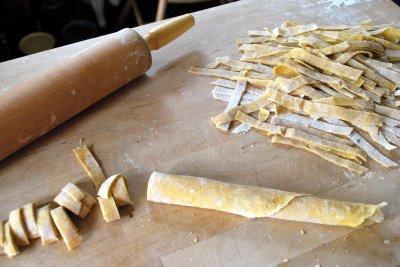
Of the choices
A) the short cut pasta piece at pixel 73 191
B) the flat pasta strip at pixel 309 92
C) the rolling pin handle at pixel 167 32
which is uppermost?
the rolling pin handle at pixel 167 32

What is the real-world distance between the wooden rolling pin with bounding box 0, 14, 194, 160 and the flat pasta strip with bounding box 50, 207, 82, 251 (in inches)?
14.4

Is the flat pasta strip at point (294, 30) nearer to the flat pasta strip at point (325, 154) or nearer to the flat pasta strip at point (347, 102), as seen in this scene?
the flat pasta strip at point (347, 102)

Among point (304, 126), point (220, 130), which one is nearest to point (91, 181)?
point (220, 130)

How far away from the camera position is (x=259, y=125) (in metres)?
1.60

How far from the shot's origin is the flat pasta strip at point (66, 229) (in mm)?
1256

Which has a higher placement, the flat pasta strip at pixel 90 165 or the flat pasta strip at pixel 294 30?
the flat pasta strip at pixel 294 30

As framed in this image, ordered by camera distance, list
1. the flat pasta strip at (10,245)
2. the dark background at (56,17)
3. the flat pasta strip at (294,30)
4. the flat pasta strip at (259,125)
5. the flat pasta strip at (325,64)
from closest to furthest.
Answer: the flat pasta strip at (10,245) < the flat pasta strip at (259,125) < the flat pasta strip at (325,64) < the flat pasta strip at (294,30) < the dark background at (56,17)

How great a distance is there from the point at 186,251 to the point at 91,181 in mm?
440

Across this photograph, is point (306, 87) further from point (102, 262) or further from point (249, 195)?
point (102, 262)

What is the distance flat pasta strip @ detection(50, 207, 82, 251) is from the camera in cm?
126

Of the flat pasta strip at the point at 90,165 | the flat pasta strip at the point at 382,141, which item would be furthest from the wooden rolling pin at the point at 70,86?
the flat pasta strip at the point at 382,141

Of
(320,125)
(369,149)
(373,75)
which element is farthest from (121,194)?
(373,75)

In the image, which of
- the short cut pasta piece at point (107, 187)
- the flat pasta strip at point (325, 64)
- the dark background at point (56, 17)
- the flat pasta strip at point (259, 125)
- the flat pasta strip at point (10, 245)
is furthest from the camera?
the dark background at point (56, 17)

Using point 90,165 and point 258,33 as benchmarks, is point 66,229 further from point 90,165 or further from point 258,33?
point 258,33
